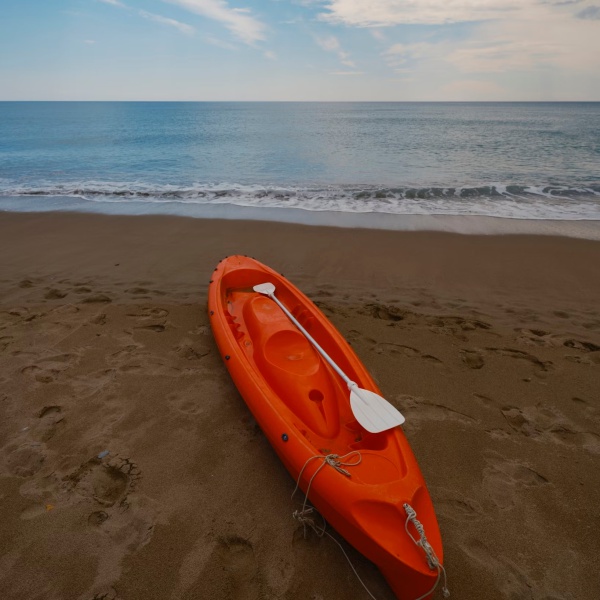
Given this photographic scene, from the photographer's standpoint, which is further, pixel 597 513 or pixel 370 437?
pixel 370 437

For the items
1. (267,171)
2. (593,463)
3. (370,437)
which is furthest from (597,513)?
(267,171)

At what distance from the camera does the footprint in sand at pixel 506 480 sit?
248cm

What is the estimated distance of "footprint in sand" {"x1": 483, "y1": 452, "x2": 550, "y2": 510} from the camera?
248cm

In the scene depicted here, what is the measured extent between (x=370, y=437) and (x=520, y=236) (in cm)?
593

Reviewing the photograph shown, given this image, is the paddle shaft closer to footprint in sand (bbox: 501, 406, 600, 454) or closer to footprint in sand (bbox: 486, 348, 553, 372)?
footprint in sand (bbox: 501, 406, 600, 454)

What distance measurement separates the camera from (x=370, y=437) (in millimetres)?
2557

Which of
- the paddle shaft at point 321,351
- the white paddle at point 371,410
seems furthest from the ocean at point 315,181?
the white paddle at point 371,410

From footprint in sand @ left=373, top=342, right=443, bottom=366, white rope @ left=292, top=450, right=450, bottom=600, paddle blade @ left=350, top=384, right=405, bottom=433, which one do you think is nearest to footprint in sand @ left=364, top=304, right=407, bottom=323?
footprint in sand @ left=373, top=342, right=443, bottom=366

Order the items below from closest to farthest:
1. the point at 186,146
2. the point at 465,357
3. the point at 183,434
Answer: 1. the point at 183,434
2. the point at 465,357
3. the point at 186,146

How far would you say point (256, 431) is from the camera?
2986 mm

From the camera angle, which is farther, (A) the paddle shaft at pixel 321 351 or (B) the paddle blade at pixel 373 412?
(A) the paddle shaft at pixel 321 351

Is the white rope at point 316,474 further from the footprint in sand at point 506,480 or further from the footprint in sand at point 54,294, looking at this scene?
the footprint in sand at point 54,294

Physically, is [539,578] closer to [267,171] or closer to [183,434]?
[183,434]

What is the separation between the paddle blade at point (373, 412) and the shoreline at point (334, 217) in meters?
5.25
